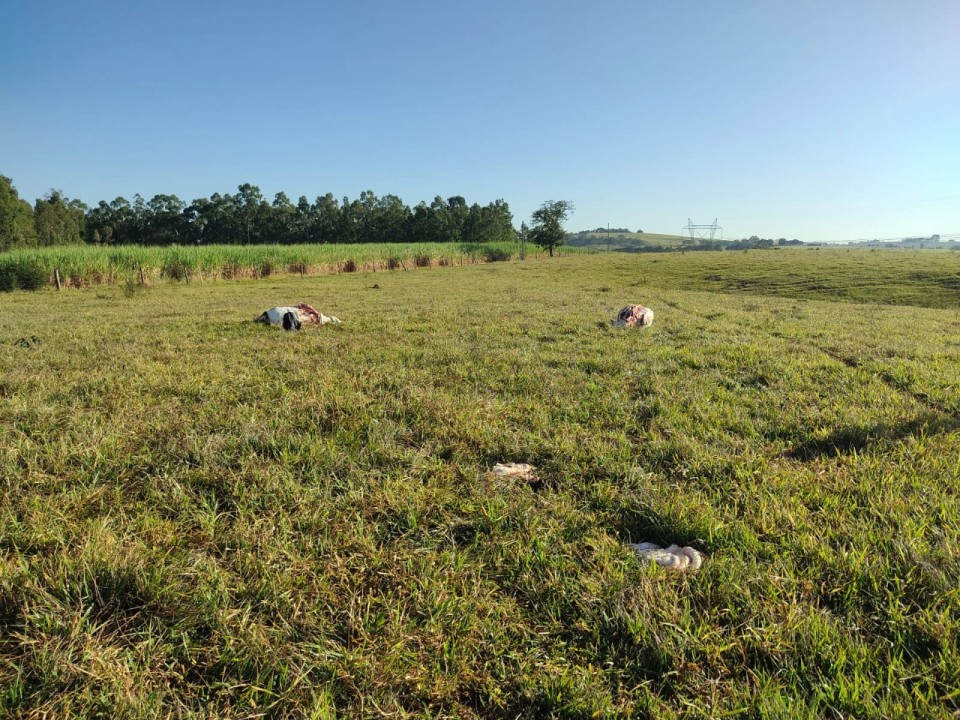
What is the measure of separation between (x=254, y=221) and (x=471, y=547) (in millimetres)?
95953

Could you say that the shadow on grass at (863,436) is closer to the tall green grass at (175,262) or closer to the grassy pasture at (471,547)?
the grassy pasture at (471,547)

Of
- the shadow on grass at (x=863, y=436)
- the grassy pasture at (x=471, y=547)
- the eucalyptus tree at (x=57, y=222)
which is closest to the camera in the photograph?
the grassy pasture at (x=471, y=547)

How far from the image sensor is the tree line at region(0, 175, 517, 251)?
74.2 m

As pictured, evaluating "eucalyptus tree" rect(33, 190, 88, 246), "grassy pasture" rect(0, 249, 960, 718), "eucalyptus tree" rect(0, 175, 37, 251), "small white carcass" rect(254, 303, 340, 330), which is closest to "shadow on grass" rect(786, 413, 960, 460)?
"grassy pasture" rect(0, 249, 960, 718)

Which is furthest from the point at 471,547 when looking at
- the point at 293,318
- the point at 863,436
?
the point at 293,318

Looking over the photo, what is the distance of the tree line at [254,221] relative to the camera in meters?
74.2

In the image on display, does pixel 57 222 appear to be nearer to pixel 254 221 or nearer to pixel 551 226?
pixel 254 221

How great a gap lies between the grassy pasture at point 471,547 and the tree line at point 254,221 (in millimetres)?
75541

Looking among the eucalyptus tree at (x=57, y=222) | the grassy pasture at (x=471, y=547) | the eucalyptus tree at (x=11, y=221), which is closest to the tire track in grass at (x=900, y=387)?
the grassy pasture at (x=471, y=547)

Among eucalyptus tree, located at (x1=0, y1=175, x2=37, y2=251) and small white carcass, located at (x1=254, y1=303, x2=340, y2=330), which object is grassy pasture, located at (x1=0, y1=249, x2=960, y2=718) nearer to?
small white carcass, located at (x1=254, y1=303, x2=340, y2=330)

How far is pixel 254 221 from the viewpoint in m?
84.9

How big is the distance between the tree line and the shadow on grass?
256 feet

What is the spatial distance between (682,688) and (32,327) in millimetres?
11191

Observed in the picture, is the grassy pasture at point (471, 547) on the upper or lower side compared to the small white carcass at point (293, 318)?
lower
